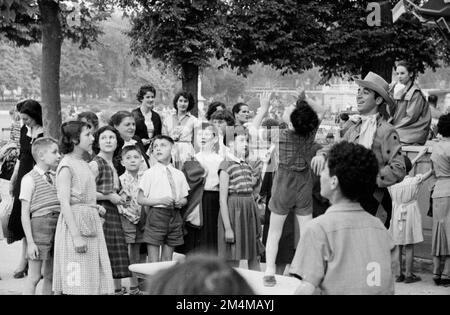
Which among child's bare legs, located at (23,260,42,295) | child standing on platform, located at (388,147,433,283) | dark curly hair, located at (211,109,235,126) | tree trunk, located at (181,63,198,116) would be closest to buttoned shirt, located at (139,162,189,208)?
dark curly hair, located at (211,109,235,126)

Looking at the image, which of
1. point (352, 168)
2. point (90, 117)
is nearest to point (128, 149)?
point (90, 117)

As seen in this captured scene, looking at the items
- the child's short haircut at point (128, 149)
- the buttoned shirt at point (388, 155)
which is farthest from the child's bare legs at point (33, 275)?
the buttoned shirt at point (388, 155)

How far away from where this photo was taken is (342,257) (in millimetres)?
3473

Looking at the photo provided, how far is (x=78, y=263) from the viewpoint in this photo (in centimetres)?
588

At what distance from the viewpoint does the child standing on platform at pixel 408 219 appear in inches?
314

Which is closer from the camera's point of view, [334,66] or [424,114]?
[424,114]

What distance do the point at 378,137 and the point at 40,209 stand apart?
2.70 meters

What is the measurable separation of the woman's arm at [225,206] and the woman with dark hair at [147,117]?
157 cm

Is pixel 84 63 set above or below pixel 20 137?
above

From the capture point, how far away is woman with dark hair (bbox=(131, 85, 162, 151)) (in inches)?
329

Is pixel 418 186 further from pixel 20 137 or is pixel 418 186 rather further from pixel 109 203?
pixel 20 137

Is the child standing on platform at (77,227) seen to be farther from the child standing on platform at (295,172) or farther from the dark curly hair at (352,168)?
the dark curly hair at (352,168)
